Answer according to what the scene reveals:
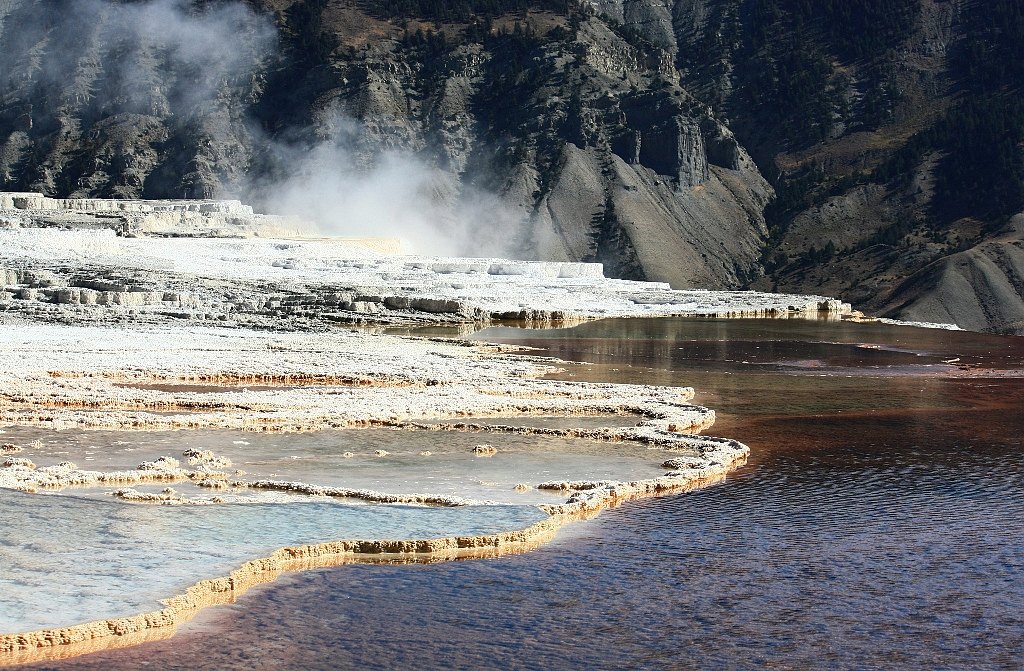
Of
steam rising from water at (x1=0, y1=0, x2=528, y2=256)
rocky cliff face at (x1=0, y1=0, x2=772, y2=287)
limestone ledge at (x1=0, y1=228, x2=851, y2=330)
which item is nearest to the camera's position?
limestone ledge at (x1=0, y1=228, x2=851, y2=330)

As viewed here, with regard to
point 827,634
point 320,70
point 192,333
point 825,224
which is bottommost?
point 827,634

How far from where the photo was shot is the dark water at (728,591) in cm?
1396

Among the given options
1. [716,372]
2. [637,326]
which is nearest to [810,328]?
[637,326]

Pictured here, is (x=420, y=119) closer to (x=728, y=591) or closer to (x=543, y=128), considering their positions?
(x=543, y=128)

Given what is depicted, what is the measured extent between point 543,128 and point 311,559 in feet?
400

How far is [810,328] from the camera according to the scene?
228ft

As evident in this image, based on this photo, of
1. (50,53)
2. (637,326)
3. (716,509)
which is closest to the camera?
(716,509)

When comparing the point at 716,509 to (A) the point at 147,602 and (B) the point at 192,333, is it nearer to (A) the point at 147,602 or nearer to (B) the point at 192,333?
(A) the point at 147,602

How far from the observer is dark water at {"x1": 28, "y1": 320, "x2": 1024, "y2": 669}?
14.0 meters

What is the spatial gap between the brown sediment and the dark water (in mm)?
249

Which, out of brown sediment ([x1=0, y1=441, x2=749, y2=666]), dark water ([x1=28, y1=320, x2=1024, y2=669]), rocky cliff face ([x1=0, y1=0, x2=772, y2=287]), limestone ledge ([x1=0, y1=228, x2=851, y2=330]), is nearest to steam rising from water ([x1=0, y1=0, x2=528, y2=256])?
rocky cliff face ([x1=0, y1=0, x2=772, y2=287])

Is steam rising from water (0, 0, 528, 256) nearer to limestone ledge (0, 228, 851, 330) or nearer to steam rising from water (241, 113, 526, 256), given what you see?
steam rising from water (241, 113, 526, 256)

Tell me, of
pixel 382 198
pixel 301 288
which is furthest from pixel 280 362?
Result: pixel 382 198

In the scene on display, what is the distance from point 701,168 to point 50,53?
70.1 m
